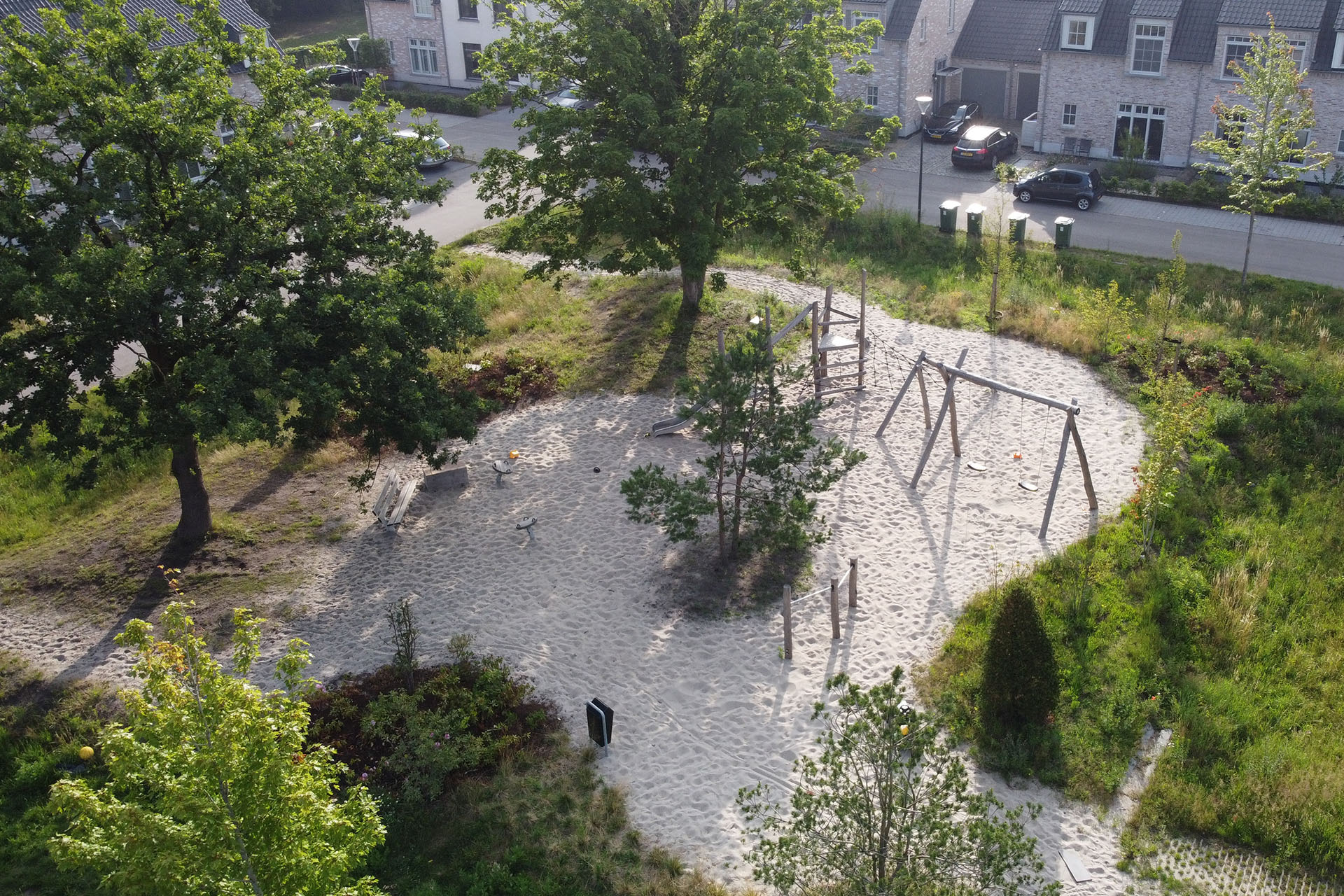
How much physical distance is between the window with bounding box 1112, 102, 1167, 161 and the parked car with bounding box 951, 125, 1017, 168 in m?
3.24

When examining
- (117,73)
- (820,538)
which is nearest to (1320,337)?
(820,538)

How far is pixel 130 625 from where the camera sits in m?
8.46

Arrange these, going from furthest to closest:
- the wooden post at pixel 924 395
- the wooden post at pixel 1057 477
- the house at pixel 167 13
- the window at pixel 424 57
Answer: the window at pixel 424 57, the house at pixel 167 13, the wooden post at pixel 924 395, the wooden post at pixel 1057 477

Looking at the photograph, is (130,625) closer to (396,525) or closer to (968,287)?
(396,525)

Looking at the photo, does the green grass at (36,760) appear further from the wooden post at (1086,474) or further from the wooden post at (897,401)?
the wooden post at (1086,474)

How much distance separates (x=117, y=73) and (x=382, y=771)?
9.43 metres

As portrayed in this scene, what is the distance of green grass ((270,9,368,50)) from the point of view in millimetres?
49500

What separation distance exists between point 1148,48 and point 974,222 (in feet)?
31.5

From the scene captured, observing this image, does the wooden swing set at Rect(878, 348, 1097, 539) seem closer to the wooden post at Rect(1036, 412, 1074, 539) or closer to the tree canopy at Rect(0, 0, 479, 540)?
the wooden post at Rect(1036, 412, 1074, 539)

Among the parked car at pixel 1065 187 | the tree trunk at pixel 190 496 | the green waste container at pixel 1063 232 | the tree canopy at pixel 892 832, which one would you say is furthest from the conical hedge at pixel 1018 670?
the parked car at pixel 1065 187

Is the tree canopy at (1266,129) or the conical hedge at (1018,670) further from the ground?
the tree canopy at (1266,129)

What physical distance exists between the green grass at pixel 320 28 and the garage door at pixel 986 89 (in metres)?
26.4

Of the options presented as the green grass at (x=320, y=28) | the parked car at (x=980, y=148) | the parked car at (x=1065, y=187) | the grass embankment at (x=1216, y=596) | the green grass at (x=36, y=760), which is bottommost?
the green grass at (x=36, y=760)

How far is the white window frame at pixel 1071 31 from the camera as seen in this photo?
107 feet
